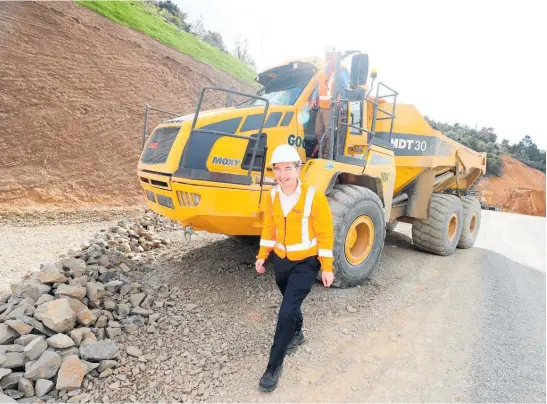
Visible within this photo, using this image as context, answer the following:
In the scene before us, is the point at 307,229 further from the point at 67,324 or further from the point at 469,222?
the point at 469,222

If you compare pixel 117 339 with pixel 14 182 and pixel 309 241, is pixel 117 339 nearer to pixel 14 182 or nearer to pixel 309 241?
pixel 309 241

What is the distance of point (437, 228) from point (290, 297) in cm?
458

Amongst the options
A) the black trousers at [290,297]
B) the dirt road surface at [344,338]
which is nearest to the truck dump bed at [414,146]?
the dirt road surface at [344,338]

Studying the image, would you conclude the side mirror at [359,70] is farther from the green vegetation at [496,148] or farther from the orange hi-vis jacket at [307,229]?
the green vegetation at [496,148]

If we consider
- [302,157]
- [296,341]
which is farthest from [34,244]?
[296,341]

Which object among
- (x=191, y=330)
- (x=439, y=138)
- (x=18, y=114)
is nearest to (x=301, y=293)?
(x=191, y=330)

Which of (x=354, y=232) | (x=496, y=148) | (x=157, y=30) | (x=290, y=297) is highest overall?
(x=157, y=30)

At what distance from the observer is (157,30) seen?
14.4 metres

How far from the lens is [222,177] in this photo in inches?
136

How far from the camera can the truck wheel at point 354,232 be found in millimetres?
3996

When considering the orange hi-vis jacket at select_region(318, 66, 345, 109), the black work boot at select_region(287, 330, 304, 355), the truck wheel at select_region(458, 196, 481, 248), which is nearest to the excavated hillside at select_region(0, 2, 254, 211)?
the orange hi-vis jacket at select_region(318, 66, 345, 109)

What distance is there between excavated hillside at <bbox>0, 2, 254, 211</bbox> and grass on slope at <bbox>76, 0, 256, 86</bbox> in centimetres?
95

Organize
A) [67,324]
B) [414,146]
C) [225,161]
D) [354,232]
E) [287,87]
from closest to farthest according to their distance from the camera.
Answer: [67,324] → [225,161] → [354,232] → [287,87] → [414,146]

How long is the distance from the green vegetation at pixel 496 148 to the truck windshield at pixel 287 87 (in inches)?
1137
